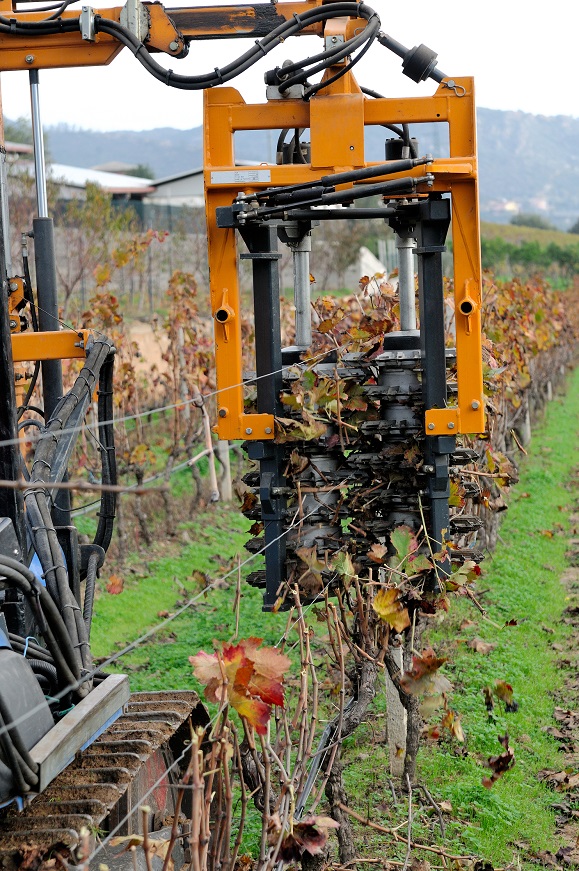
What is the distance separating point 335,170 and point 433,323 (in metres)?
0.71

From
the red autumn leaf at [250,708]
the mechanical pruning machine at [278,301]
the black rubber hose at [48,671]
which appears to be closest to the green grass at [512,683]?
the mechanical pruning machine at [278,301]

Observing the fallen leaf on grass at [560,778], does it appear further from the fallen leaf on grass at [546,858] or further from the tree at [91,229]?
the tree at [91,229]

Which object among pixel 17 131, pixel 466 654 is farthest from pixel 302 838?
pixel 17 131

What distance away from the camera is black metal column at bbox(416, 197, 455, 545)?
14.1 feet

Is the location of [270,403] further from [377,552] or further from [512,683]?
[512,683]

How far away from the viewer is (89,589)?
4055 millimetres

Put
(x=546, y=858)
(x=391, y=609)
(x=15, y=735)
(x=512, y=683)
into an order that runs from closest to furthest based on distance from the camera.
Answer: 1. (x=15, y=735)
2. (x=391, y=609)
3. (x=546, y=858)
4. (x=512, y=683)

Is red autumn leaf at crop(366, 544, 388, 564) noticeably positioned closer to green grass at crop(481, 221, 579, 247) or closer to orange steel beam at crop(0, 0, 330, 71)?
orange steel beam at crop(0, 0, 330, 71)

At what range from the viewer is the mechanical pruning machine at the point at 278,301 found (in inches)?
166

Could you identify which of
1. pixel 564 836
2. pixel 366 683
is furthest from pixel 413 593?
pixel 564 836

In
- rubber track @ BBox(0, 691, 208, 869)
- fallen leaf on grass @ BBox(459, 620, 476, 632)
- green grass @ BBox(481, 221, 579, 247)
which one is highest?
green grass @ BBox(481, 221, 579, 247)

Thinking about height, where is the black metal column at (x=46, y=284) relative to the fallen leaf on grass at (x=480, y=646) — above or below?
above

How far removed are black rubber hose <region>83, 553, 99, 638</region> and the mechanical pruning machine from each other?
0.5 inches

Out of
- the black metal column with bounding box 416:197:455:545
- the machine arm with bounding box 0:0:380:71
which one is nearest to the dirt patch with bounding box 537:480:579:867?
the black metal column with bounding box 416:197:455:545
